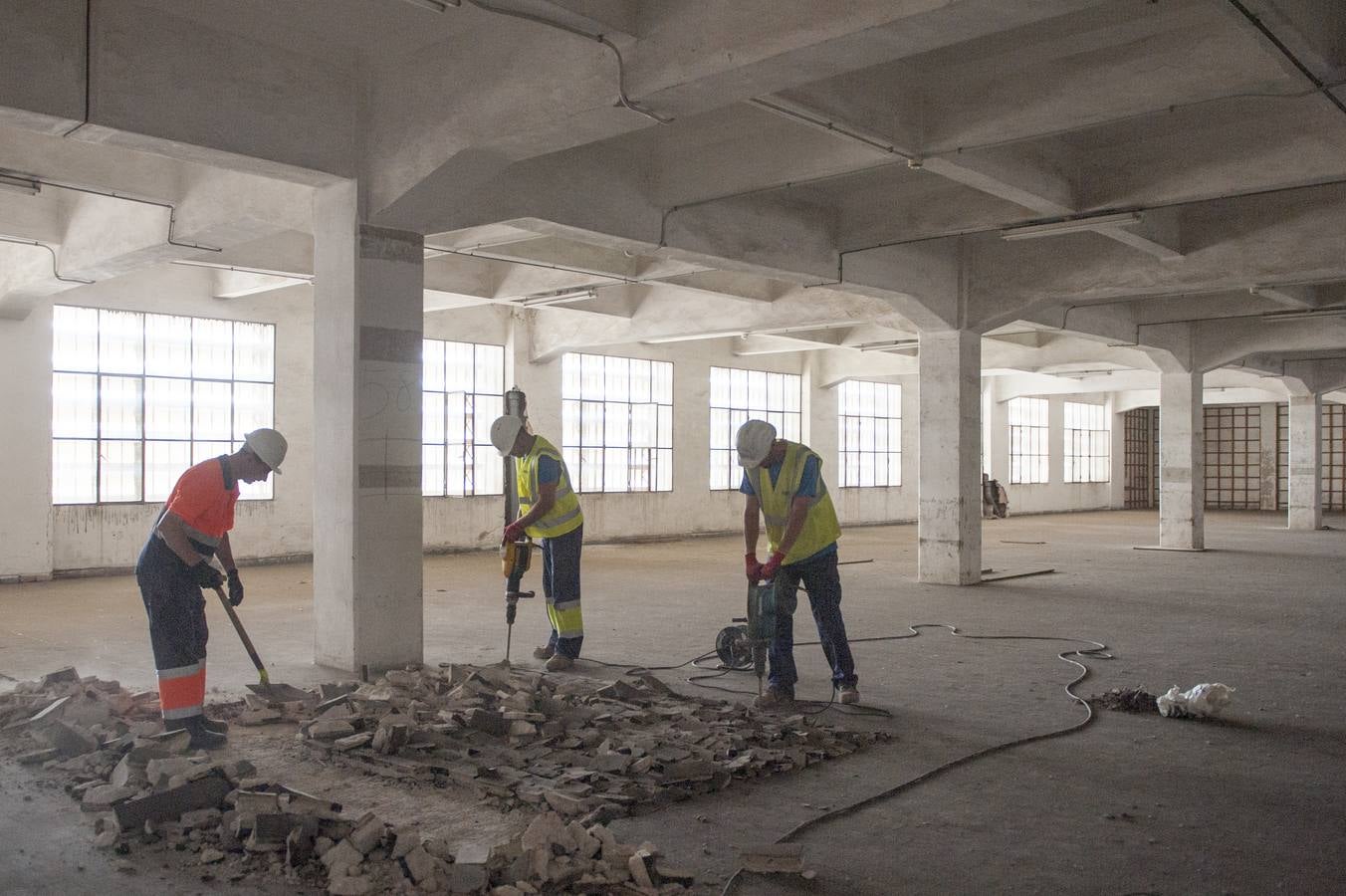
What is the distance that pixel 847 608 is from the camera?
485 inches

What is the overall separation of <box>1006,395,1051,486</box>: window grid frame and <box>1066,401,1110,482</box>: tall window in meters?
1.43

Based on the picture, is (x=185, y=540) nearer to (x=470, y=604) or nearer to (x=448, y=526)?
(x=470, y=604)

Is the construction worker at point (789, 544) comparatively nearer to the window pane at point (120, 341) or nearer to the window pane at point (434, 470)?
the window pane at point (120, 341)

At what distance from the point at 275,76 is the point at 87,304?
28.7ft

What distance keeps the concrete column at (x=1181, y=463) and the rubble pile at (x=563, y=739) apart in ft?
52.3

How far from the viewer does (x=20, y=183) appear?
948cm

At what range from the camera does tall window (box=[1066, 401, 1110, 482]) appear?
118 ft

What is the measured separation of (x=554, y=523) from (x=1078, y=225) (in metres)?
6.03

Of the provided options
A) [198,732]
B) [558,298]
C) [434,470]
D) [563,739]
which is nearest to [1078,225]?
[563,739]

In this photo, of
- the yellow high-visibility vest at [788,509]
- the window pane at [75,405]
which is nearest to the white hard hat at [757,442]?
the yellow high-visibility vest at [788,509]

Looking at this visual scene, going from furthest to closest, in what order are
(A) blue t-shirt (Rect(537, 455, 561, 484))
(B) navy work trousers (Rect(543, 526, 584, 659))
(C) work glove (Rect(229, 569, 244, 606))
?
(B) navy work trousers (Rect(543, 526, 584, 659)) → (A) blue t-shirt (Rect(537, 455, 561, 484)) → (C) work glove (Rect(229, 569, 244, 606))

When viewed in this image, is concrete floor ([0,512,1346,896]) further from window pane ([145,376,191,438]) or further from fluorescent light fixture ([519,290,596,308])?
fluorescent light fixture ([519,290,596,308])

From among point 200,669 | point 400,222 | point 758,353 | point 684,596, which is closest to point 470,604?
point 684,596

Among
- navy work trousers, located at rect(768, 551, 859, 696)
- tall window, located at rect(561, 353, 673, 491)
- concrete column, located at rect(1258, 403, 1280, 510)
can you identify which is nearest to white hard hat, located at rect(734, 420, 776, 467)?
navy work trousers, located at rect(768, 551, 859, 696)
